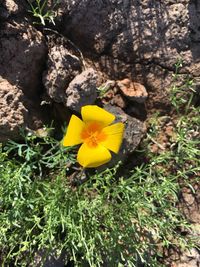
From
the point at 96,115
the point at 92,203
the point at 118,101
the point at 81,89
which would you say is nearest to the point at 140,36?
the point at 118,101

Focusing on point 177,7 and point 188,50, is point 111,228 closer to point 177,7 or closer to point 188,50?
point 188,50

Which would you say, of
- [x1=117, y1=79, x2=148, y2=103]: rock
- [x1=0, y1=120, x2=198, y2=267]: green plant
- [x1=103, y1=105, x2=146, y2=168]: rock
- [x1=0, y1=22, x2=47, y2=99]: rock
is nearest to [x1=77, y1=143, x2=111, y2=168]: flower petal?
[x1=0, y1=120, x2=198, y2=267]: green plant

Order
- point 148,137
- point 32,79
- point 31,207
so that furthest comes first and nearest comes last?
point 148,137 < point 32,79 < point 31,207

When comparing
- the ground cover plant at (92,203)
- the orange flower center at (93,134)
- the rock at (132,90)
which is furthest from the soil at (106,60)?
the orange flower center at (93,134)

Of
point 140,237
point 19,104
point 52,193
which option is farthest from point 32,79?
point 140,237

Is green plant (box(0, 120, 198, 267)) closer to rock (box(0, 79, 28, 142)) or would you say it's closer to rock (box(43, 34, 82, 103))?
rock (box(0, 79, 28, 142))

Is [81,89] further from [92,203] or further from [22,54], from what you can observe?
[92,203]
